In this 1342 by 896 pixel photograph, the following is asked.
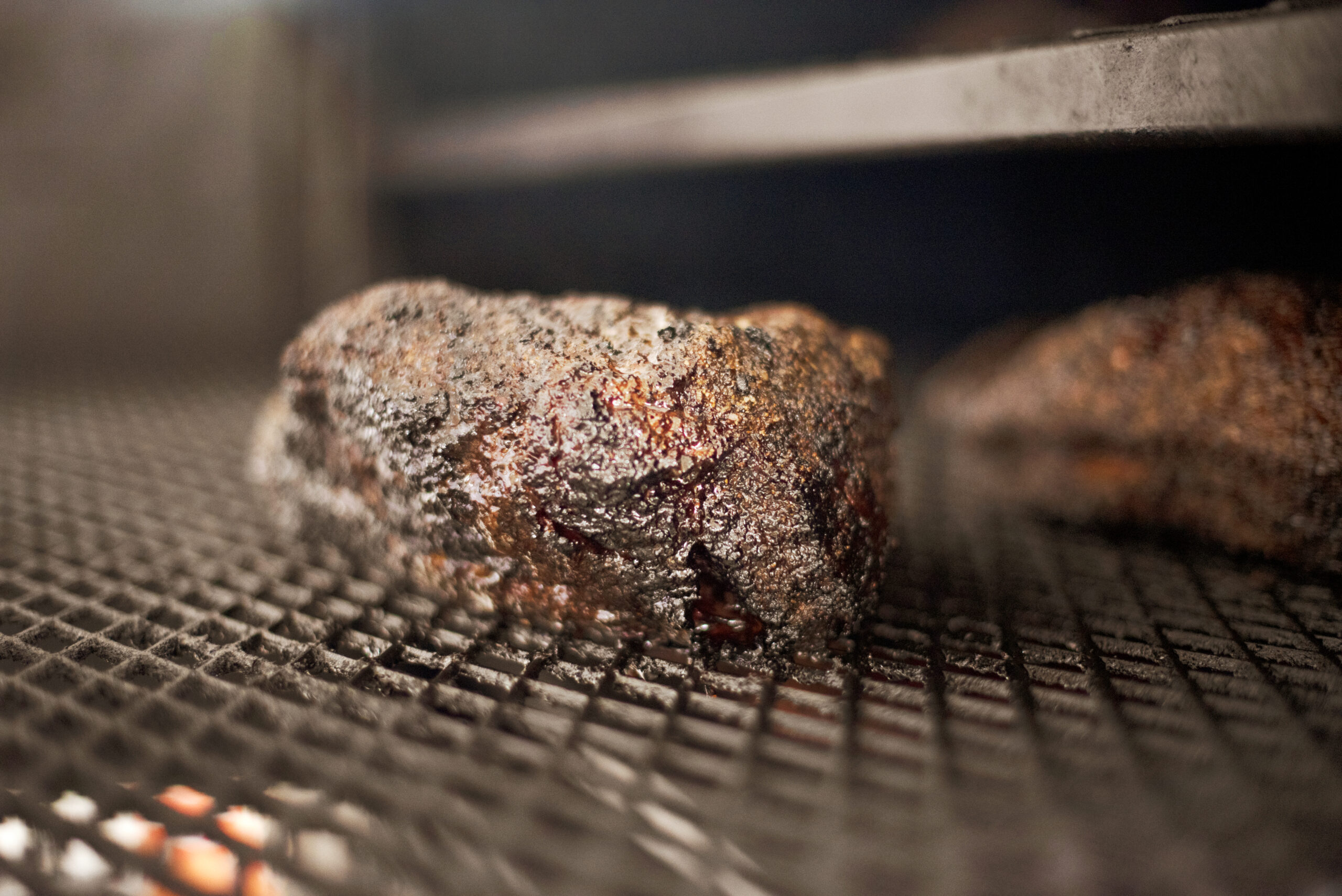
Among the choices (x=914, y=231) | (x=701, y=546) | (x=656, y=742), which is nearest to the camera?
(x=656, y=742)

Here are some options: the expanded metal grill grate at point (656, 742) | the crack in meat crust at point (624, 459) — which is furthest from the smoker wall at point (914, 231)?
the crack in meat crust at point (624, 459)

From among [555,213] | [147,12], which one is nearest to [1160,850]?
[555,213]

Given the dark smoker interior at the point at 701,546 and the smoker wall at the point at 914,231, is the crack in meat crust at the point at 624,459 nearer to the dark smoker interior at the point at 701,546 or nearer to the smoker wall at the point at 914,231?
the dark smoker interior at the point at 701,546

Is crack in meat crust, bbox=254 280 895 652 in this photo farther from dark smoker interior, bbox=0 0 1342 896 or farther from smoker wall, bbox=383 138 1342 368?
smoker wall, bbox=383 138 1342 368

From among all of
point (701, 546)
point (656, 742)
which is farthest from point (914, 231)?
point (656, 742)

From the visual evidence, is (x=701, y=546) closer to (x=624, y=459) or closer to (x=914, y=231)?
(x=624, y=459)

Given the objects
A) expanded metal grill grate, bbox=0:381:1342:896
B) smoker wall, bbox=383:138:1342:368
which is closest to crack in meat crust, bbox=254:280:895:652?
expanded metal grill grate, bbox=0:381:1342:896

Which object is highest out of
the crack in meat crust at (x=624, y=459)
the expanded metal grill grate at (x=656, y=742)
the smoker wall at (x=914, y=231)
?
the smoker wall at (x=914, y=231)
